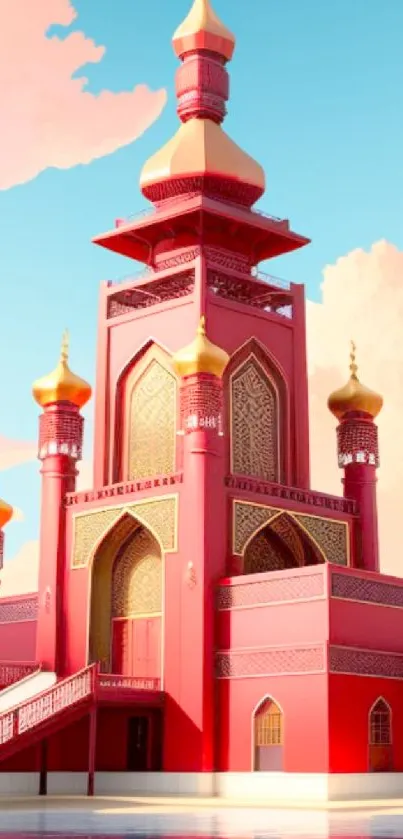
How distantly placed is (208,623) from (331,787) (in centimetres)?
393

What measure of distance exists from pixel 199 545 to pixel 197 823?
9.79 metres

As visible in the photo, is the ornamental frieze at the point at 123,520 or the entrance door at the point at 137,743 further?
the ornamental frieze at the point at 123,520

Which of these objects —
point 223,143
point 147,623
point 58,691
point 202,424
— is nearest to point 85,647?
point 147,623

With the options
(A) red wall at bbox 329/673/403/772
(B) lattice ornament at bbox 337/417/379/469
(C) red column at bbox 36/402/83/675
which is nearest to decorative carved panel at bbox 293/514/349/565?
(B) lattice ornament at bbox 337/417/379/469

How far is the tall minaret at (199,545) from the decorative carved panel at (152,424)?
6.44ft

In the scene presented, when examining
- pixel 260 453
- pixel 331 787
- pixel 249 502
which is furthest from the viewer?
pixel 260 453

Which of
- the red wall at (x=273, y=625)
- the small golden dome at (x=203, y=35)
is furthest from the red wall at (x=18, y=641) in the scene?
the small golden dome at (x=203, y=35)

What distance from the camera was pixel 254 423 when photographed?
1091 inches

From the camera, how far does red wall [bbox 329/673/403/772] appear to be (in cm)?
2159

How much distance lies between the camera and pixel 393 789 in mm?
22391

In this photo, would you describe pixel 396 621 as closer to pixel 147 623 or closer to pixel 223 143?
pixel 147 623

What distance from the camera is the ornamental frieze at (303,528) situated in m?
24.8

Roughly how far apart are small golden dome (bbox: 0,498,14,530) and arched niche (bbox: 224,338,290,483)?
6488mm

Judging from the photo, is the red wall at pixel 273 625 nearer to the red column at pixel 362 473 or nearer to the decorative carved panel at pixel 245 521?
the decorative carved panel at pixel 245 521
